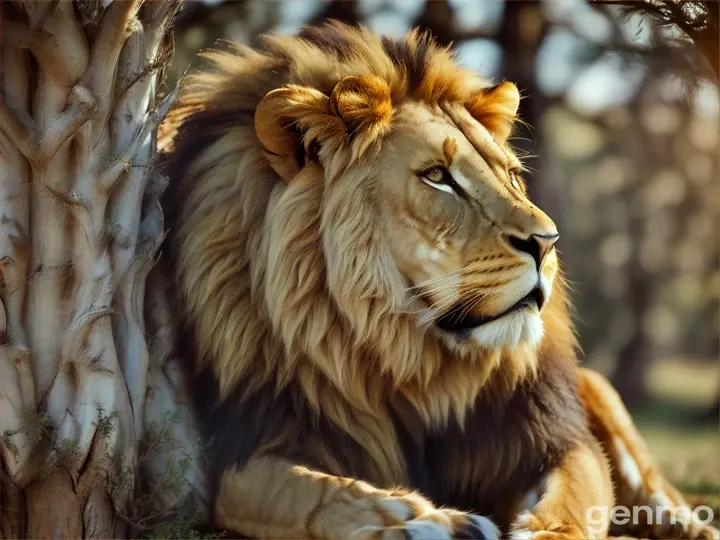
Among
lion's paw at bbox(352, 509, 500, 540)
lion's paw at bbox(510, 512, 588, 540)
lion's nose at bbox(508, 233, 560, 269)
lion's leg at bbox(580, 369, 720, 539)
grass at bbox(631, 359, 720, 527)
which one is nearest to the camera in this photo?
lion's paw at bbox(352, 509, 500, 540)

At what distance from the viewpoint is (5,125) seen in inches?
105

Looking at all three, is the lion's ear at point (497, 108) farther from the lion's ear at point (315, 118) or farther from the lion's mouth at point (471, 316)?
the lion's mouth at point (471, 316)

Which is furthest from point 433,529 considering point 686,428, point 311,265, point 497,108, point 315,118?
point 686,428

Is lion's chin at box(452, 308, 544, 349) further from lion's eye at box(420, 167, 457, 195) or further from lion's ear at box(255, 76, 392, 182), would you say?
lion's ear at box(255, 76, 392, 182)

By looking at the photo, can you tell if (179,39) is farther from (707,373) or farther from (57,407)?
(707,373)

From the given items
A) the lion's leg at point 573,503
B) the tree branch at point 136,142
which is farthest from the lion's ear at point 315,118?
the lion's leg at point 573,503

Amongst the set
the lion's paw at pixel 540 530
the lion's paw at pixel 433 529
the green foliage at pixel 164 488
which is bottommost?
the green foliage at pixel 164 488

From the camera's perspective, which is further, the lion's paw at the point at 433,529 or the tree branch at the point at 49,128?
the tree branch at the point at 49,128

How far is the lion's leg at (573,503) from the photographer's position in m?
2.77

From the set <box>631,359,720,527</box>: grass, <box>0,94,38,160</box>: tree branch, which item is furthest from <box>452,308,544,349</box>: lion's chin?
<box>0,94,38,160</box>: tree branch

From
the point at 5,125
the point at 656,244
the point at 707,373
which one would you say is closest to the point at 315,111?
the point at 5,125

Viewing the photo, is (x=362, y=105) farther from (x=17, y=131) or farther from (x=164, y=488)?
(x=164, y=488)

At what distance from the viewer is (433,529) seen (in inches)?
99.1

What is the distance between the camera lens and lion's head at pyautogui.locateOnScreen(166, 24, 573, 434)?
268cm
